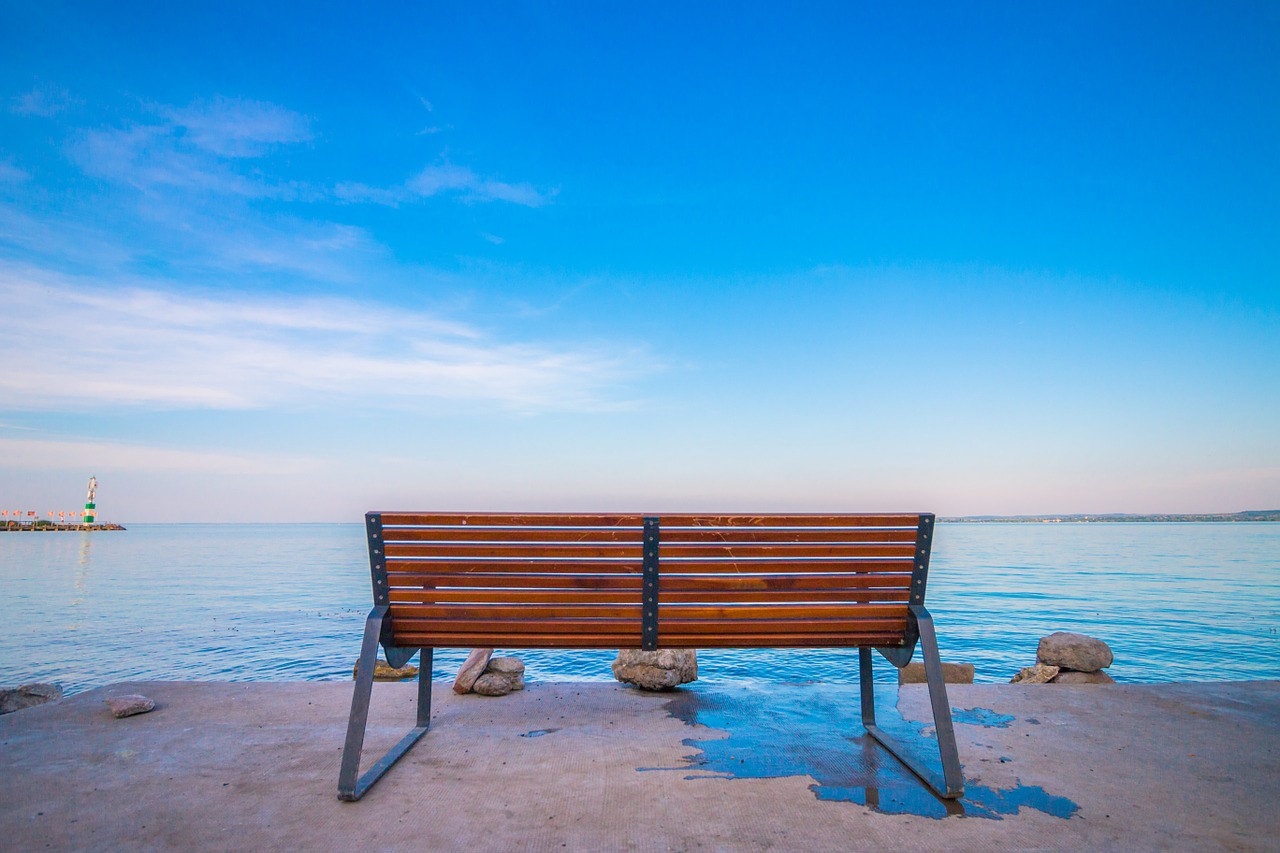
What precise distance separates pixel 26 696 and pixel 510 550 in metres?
6.24

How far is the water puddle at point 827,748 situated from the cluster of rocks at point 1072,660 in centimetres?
300

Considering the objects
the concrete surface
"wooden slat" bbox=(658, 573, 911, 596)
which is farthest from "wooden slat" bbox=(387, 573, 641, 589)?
the concrete surface

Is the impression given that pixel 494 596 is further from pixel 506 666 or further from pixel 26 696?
pixel 26 696

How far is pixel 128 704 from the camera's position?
477 centimetres

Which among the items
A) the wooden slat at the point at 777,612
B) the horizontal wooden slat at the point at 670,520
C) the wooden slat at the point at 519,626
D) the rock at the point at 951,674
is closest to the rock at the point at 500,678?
the wooden slat at the point at 519,626

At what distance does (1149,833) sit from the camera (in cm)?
306

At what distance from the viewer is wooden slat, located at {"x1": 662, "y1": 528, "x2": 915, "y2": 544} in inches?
151

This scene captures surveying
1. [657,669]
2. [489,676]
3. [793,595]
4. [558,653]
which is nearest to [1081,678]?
[657,669]

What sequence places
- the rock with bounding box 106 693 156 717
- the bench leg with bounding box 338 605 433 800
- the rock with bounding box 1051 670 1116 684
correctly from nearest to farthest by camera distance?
the bench leg with bounding box 338 605 433 800 < the rock with bounding box 106 693 156 717 < the rock with bounding box 1051 670 1116 684

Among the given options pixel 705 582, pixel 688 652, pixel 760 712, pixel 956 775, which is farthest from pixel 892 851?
pixel 688 652

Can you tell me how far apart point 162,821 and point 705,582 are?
2.85 metres

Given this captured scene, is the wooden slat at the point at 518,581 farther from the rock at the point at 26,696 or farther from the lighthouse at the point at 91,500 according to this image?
the lighthouse at the point at 91,500

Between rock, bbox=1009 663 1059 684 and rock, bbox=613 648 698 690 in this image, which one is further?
rock, bbox=1009 663 1059 684

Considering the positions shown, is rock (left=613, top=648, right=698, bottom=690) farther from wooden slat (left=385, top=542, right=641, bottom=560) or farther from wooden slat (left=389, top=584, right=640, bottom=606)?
wooden slat (left=385, top=542, right=641, bottom=560)
